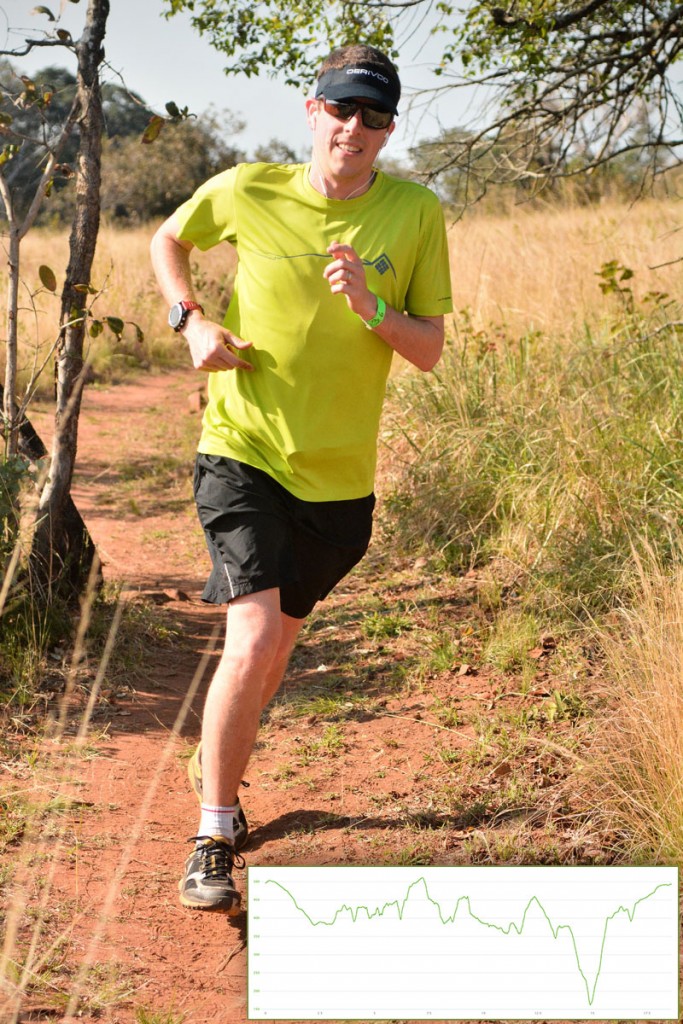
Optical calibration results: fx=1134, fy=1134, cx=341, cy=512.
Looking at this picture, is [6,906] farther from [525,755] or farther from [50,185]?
[50,185]

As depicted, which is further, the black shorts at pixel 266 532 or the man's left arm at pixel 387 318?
the black shorts at pixel 266 532

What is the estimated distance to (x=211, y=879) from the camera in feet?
9.86

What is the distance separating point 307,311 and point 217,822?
4.70ft

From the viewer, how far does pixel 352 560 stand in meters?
3.56

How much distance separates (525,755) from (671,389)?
9.02 feet

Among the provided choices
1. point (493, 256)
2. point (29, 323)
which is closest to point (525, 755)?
point (493, 256)

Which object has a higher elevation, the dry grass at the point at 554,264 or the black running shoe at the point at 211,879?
the dry grass at the point at 554,264

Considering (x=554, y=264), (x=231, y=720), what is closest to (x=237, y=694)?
(x=231, y=720)

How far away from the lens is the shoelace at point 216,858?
302 centimetres

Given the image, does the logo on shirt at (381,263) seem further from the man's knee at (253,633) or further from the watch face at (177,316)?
the man's knee at (253,633)

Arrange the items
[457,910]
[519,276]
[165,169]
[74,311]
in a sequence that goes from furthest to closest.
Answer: [165,169] → [519,276] → [74,311] → [457,910]

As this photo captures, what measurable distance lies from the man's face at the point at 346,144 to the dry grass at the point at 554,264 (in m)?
4.62

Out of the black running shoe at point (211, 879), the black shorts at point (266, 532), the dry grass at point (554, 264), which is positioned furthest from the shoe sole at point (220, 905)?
the dry grass at point (554, 264)

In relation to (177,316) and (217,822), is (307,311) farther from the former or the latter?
(217,822)
